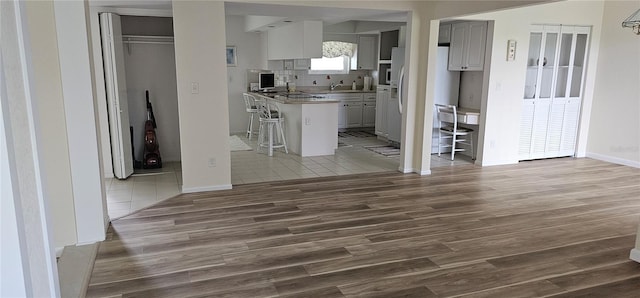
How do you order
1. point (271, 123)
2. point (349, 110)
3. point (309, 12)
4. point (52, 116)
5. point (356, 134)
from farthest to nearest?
point (349, 110), point (356, 134), point (271, 123), point (309, 12), point (52, 116)

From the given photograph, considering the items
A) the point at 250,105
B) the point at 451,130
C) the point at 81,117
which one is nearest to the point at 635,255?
the point at 451,130

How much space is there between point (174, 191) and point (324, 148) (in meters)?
2.81

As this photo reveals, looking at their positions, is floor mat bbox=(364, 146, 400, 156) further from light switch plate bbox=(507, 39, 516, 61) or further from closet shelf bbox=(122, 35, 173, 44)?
closet shelf bbox=(122, 35, 173, 44)

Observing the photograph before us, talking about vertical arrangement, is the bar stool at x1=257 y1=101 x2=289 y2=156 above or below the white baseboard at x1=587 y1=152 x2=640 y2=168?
above

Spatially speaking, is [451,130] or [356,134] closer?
[451,130]

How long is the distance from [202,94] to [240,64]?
450 cm

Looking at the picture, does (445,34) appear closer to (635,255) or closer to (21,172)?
(635,255)

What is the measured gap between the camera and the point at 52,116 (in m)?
3.23

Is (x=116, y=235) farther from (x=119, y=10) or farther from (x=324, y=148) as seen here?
(x=324, y=148)

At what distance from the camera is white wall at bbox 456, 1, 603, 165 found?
606cm

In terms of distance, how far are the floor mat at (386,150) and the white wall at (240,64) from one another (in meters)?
3.04

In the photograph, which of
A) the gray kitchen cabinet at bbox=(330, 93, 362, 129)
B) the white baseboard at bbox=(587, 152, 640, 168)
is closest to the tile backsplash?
the gray kitchen cabinet at bbox=(330, 93, 362, 129)

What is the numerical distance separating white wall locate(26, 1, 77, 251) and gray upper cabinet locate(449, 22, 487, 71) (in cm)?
529

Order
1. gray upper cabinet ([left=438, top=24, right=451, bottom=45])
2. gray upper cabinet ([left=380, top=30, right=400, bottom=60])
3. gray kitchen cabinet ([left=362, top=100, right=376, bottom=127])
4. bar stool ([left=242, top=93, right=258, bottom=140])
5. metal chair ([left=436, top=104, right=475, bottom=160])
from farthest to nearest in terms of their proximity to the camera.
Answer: gray kitchen cabinet ([left=362, top=100, right=376, bottom=127]) → gray upper cabinet ([left=380, top=30, right=400, bottom=60]) → bar stool ([left=242, top=93, right=258, bottom=140]) → gray upper cabinet ([left=438, top=24, right=451, bottom=45]) → metal chair ([left=436, top=104, right=475, bottom=160])
